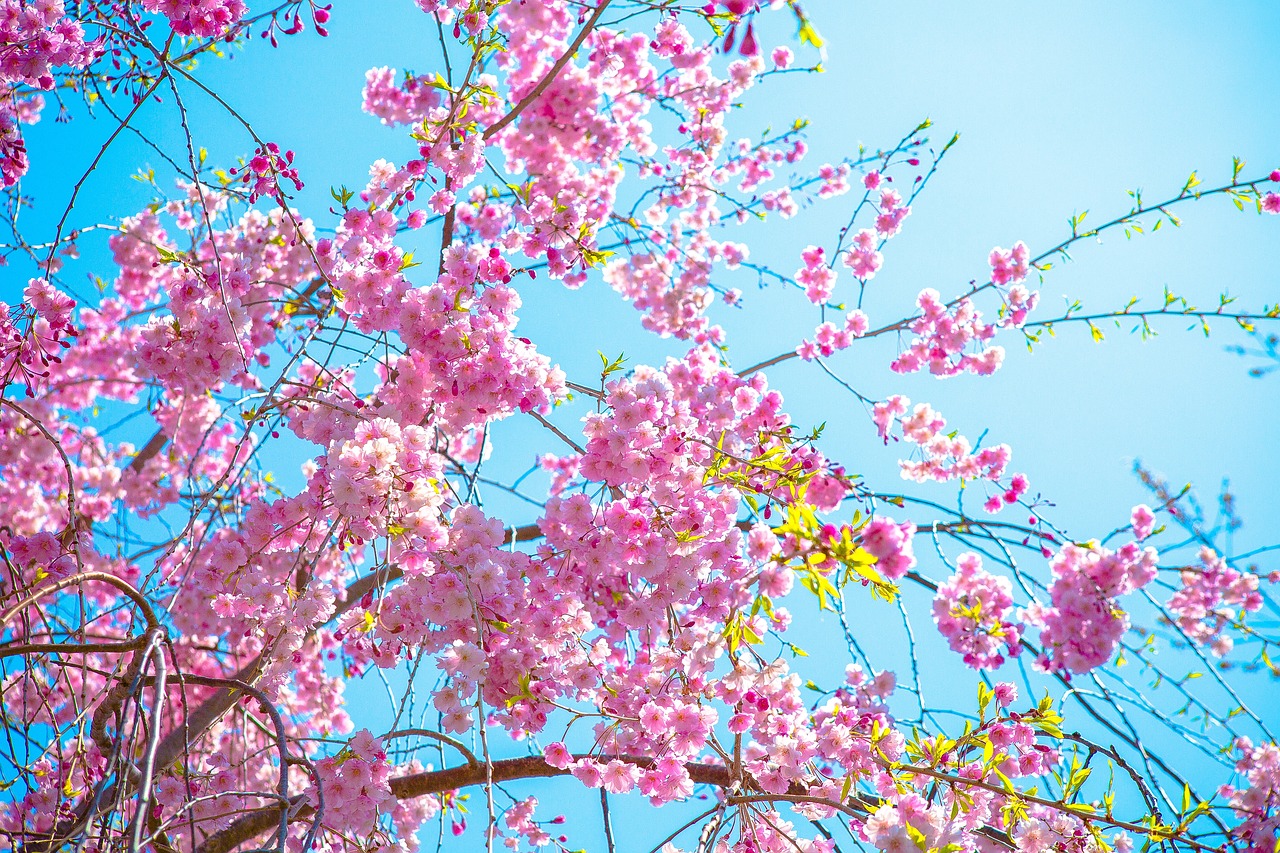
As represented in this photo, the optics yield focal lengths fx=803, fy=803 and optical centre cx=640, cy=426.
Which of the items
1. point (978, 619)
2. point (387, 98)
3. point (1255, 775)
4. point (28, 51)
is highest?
point (387, 98)

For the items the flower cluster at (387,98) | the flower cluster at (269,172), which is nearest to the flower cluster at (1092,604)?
the flower cluster at (269,172)

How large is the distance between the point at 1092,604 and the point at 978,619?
1.51 ft

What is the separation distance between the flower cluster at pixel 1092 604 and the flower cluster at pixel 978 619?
30 cm

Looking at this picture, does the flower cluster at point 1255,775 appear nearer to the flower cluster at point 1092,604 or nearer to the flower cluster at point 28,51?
the flower cluster at point 1092,604

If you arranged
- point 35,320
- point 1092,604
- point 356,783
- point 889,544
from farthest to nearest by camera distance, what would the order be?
point 35,320
point 1092,604
point 356,783
point 889,544

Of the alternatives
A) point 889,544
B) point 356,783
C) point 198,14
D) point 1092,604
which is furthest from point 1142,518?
point 198,14

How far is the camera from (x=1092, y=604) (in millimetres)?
2654

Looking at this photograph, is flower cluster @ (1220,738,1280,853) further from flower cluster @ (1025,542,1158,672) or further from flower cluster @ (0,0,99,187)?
flower cluster @ (0,0,99,187)

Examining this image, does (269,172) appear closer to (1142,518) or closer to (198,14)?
(198,14)

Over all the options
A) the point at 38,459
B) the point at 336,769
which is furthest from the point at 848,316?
the point at 38,459

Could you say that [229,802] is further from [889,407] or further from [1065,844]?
[889,407]

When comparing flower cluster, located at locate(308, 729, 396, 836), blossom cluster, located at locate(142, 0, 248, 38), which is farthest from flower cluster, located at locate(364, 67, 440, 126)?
flower cluster, located at locate(308, 729, 396, 836)

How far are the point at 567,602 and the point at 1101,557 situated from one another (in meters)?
1.82

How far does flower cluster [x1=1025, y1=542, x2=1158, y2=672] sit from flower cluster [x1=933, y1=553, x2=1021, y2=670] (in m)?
0.30
